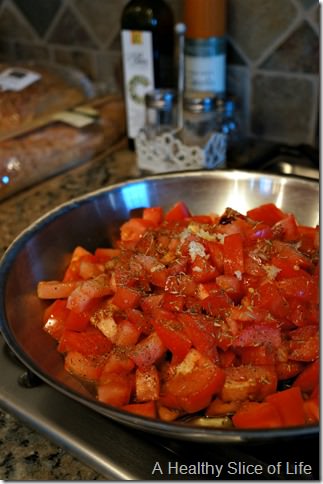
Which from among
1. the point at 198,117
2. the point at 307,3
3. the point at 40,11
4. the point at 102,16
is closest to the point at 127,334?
the point at 198,117

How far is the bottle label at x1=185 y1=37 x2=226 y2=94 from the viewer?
1.28m

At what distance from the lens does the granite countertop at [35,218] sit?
2.00 feet

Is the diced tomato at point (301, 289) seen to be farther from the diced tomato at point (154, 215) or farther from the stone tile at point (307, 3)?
the stone tile at point (307, 3)

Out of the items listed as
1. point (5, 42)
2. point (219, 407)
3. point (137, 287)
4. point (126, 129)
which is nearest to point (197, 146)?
point (126, 129)

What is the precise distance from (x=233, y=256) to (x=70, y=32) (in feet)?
3.87

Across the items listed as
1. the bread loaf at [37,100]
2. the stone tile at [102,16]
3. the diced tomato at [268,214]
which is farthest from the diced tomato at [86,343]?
the stone tile at [102,16]

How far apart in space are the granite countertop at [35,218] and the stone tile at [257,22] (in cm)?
40

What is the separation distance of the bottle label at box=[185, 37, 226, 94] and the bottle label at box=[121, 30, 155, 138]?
0.30ft

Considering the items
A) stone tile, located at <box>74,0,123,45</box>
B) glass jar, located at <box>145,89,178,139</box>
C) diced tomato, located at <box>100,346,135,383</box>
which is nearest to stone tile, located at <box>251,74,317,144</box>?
glass jar, located at <box>145,89,178,139</box>

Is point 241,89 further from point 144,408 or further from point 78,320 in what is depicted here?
point 144,408

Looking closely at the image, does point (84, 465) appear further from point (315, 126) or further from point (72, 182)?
point (315, 126)

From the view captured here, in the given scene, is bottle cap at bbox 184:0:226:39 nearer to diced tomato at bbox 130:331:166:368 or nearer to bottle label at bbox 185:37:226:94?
bottle label at bbox 185:37:226:94

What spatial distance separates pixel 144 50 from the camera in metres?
1.31

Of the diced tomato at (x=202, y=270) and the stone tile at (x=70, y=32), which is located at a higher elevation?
the stone tile at (x=70, y=32)
